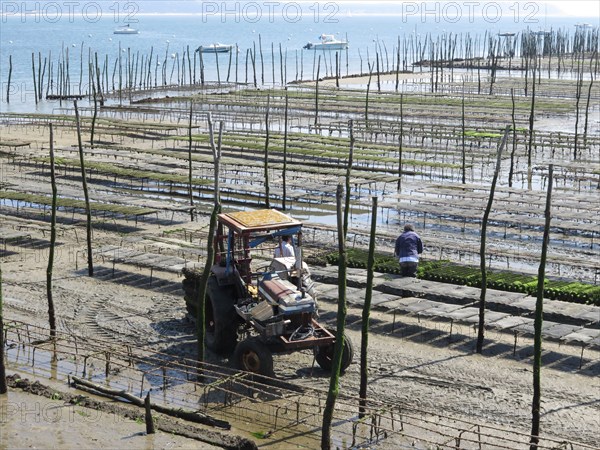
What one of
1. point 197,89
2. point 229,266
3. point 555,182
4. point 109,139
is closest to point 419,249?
point 229,266

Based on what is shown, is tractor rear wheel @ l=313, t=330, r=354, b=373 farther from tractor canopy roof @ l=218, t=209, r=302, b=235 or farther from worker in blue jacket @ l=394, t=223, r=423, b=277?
worker in blue jacket @ l=394, t=223, r=423, b=277

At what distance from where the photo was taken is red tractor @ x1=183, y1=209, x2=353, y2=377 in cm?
1853

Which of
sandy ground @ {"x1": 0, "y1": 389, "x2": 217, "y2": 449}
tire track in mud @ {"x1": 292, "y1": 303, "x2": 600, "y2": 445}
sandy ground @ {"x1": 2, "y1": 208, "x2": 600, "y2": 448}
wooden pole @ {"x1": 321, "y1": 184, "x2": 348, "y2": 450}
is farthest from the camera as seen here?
tire track in mud @ {"x1": 292, "y1": 303, "x2": 600, "y2": 445}

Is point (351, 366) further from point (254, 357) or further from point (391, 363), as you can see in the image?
point (254, 357)

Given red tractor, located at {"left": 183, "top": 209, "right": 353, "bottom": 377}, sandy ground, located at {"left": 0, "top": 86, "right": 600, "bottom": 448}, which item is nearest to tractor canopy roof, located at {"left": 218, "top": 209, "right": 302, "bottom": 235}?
red tractor, located at {"left": 183, "top": 209, "right": 353, "bottom": 377}

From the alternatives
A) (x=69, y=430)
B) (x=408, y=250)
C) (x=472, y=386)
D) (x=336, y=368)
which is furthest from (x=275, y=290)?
(x=408, y=250)

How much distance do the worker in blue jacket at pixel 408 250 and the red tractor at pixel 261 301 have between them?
15.1ft

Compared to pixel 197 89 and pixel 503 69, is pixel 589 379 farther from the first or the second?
pixel 503 69

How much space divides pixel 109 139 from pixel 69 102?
26.6 metres

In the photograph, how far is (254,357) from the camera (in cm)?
1872

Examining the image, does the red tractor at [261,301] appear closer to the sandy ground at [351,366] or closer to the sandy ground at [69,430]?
the sandy ground at [351,366]

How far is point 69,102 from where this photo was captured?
80.7 meters

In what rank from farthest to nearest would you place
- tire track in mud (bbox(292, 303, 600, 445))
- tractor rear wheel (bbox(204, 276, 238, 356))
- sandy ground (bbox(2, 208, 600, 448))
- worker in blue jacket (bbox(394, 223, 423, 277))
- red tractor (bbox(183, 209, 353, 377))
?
1. worker in blue jacket (bbox(394, 223, 423, 277))
2. tractor rear wheel (bbox(204, 276, 238, 356))
3. red tractor (bbox(183, 209, 353, 377))
4. tire track in mud (bbox(292, 303, 600, 445))
5. sandy ground (bbox(2, 208, 600, 448))

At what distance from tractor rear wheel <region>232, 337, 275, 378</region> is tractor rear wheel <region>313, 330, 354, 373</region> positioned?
97cm
